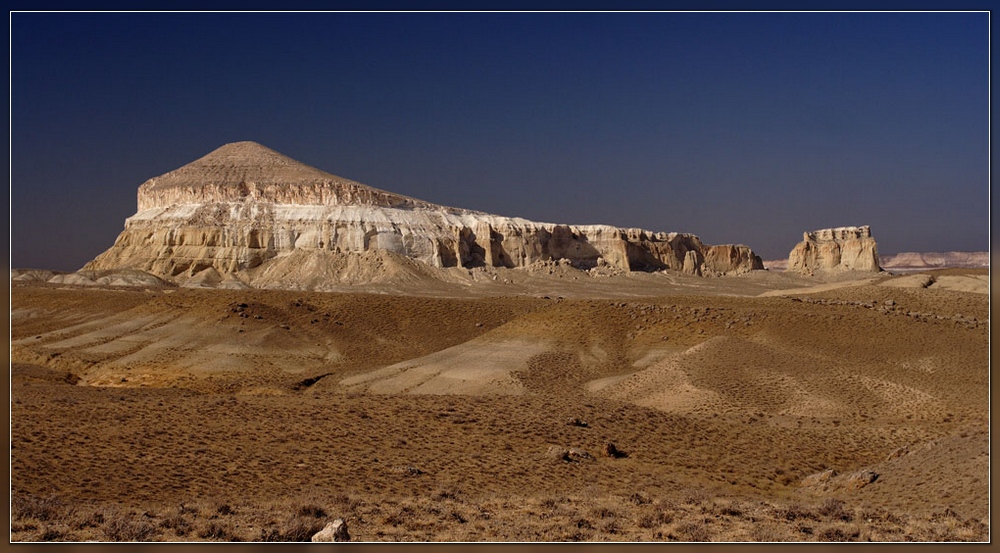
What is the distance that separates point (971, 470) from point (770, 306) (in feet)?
86.4

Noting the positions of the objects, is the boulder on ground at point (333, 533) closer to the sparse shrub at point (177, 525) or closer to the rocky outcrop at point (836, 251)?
the sparse shrub at point (177, 525)

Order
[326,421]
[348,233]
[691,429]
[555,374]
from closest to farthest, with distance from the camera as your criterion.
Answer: [326,421] < [691,429] < [555,374] < [348,233]

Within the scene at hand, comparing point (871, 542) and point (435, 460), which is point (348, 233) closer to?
point (435, 460)

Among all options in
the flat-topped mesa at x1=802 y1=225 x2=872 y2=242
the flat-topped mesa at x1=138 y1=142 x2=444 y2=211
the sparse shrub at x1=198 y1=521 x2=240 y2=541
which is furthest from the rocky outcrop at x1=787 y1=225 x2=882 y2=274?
the sparse shrub at x1=198 y1=521 x2=240 y2=541

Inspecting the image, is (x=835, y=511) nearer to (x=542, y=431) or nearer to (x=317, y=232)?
(x=542, y=431)

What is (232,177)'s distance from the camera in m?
122

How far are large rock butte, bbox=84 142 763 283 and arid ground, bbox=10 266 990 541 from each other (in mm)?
57714

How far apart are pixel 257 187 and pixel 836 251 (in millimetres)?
87611

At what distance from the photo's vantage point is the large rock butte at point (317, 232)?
103 meters

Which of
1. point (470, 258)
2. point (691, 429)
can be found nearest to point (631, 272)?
point (470, 258)

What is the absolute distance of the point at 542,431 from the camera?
66.2 ft

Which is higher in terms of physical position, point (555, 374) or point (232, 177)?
point (232, 177)

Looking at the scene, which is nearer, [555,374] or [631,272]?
[555,374]

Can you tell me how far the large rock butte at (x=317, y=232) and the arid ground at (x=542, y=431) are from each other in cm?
5771
